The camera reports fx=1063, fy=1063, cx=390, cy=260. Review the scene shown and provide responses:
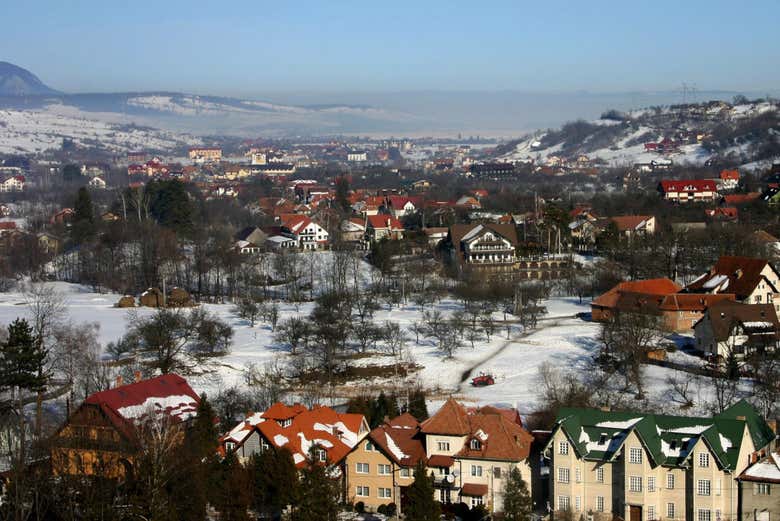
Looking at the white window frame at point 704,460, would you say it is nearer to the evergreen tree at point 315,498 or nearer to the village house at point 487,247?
the evergreen tree at point 315,498

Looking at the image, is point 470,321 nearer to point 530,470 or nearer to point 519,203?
point 530,470

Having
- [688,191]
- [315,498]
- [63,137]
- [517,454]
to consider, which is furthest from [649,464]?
[63,137]

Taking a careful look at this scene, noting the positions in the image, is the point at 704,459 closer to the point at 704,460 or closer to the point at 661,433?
the point at 704,460

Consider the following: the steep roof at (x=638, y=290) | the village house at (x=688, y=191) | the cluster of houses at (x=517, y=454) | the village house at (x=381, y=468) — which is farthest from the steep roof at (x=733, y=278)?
the village house at (x=688, y=191)

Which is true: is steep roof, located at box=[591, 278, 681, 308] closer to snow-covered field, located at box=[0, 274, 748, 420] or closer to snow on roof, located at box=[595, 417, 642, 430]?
snow-covered field, located at box=[0, 274, 748, 420]

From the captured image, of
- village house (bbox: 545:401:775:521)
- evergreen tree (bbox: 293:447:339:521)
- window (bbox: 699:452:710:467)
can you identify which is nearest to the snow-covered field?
village house (bbox: 545:401:775:521)

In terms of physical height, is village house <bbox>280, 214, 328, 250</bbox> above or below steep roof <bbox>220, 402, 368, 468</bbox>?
below

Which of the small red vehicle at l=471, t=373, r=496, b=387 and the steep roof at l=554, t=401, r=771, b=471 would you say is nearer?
the steep roof at l=554, t=401, r=771, b=471

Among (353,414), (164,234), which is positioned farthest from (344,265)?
(353,414)
